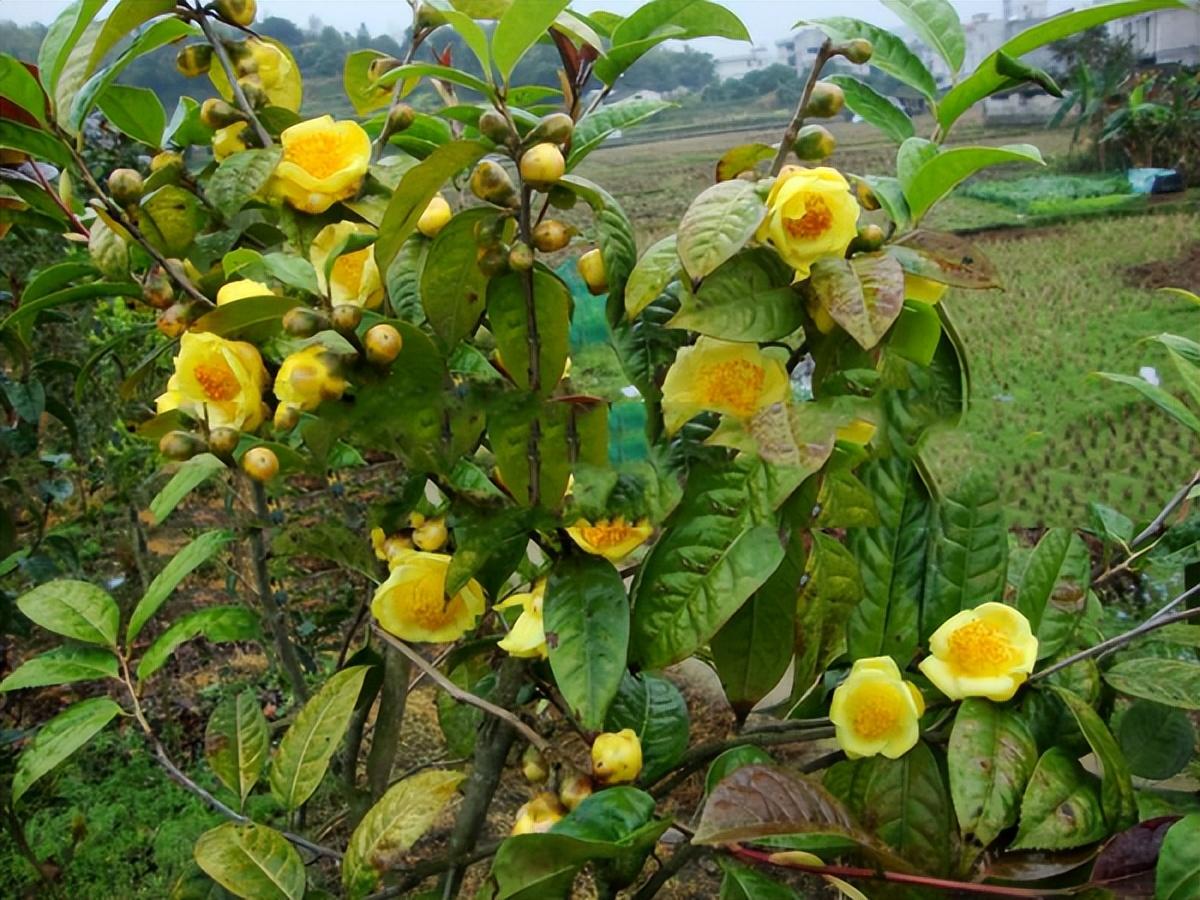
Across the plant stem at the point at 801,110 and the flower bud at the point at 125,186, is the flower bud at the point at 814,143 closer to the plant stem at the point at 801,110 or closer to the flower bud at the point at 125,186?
the plant stem at the point at 801,110

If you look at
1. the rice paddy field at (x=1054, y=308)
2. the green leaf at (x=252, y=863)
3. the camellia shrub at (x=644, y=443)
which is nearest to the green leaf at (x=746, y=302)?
the camellia shrub at (x=644, y=443)

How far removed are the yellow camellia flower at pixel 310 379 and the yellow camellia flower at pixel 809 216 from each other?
0.56 feet

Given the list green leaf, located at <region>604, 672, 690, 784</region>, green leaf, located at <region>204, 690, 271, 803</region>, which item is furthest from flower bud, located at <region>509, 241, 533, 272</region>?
green leaf, located at <region>204, 690, 271, 803</region>

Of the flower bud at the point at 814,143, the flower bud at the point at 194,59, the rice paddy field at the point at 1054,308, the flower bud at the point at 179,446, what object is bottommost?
the rice paddy field at the point at 1054,308

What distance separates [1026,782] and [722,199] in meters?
0.27

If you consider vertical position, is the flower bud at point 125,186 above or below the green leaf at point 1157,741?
above

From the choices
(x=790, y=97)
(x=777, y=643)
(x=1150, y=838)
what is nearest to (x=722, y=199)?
(x=777, y=643)

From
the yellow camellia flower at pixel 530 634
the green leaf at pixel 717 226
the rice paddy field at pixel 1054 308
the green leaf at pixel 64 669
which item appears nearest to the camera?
the green leaf at pixel 717 226

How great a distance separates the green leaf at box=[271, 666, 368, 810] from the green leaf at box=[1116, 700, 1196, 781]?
399 mm

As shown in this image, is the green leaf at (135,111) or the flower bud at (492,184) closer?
the flower bud at (492,184)

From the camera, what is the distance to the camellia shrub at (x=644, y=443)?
1.24ft

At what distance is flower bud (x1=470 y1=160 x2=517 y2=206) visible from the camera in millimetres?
360

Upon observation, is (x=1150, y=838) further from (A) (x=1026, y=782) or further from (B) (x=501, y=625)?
(B) (x=501, y=625)

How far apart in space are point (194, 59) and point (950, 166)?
14.2 inches
